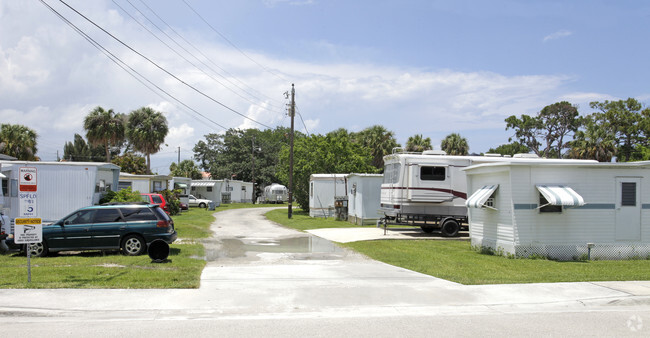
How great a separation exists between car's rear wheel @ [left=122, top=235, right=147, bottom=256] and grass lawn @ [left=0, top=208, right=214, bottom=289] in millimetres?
274

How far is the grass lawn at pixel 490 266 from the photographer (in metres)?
10.9

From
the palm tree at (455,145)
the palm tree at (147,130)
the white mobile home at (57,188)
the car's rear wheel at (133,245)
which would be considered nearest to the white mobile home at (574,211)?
the car's rear wheel at (133,245)

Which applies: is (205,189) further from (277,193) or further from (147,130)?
(147,130)

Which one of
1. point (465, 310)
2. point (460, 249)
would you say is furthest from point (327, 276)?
point (460, 249)

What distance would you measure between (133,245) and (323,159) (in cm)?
2503

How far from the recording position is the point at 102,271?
10.9 metres

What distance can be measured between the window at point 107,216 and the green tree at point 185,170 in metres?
51.3

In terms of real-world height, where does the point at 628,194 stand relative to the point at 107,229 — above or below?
above

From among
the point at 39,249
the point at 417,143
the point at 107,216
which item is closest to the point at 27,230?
the point at 107,216

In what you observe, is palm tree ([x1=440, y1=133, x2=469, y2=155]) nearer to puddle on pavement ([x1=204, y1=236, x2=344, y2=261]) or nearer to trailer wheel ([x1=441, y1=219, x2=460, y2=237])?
trailer wheel ([x1=441, y1=219, x2=460, y2=237])

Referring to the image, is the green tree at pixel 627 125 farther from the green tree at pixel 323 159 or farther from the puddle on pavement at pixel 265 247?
the puddle on pavement at pixel 265 247

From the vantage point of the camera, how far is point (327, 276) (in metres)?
11.1

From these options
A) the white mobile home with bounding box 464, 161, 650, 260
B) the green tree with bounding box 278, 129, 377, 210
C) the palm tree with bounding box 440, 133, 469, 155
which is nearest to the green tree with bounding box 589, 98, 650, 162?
the palm tree with bounding box 440, 133, 469, 155

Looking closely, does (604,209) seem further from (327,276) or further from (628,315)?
(327,276)
